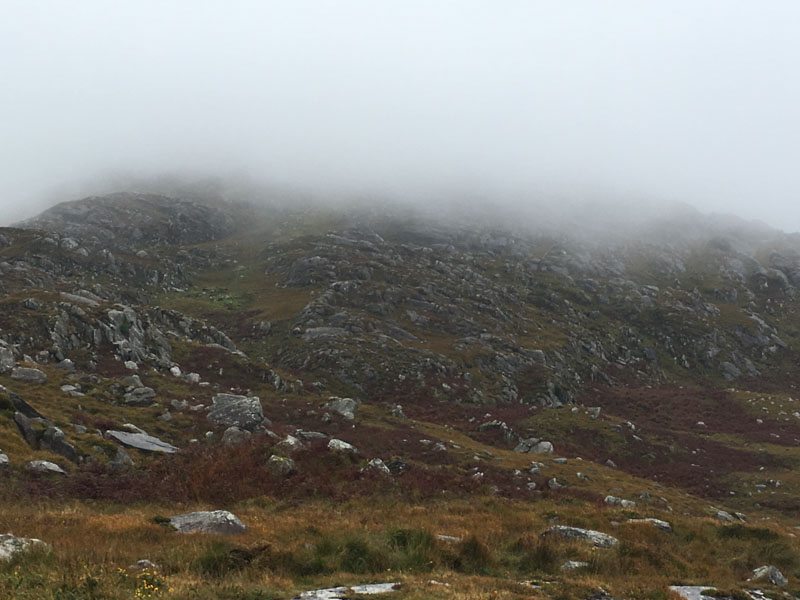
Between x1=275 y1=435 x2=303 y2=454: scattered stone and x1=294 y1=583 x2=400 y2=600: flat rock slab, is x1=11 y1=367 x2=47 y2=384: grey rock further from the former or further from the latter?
x1=294 y1=583 x2=400 y2=600: flat rock slab

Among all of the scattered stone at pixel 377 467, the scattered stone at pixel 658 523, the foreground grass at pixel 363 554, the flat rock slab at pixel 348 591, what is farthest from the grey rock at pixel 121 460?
the scattered stone at pixel 658 523

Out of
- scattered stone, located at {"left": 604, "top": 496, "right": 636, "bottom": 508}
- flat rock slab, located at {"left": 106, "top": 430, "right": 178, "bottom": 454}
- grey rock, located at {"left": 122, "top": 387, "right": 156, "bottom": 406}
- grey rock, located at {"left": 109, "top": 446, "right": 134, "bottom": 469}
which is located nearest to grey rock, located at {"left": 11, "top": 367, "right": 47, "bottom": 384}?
grey rock, located at {"left": 122, "top": 387, "right": 156, "bottom": 406}

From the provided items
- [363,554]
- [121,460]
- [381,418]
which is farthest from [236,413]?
[363,554]

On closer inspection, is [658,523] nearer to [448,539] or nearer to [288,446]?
[448,539]

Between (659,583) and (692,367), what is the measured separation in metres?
95.0

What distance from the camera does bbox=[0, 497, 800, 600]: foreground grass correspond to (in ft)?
34.3

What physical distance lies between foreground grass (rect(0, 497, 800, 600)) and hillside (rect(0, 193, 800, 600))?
0.32ft

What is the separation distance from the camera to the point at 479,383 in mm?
68688

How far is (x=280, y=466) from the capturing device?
77.6ft

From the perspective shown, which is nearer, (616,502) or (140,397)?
(616,502)

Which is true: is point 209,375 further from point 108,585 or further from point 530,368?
point 530,368

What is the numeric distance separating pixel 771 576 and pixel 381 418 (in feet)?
107

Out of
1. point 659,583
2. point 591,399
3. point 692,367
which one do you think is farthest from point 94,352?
point 692,367

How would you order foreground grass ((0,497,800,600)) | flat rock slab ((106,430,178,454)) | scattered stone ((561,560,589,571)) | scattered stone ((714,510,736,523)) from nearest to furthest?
foreground grass ((0,497,800,600)) → scattered stone ((561,560,589,571)) → flat rock slab ((106,430,178,454)) → scattered stone ((714,510,736,523))
